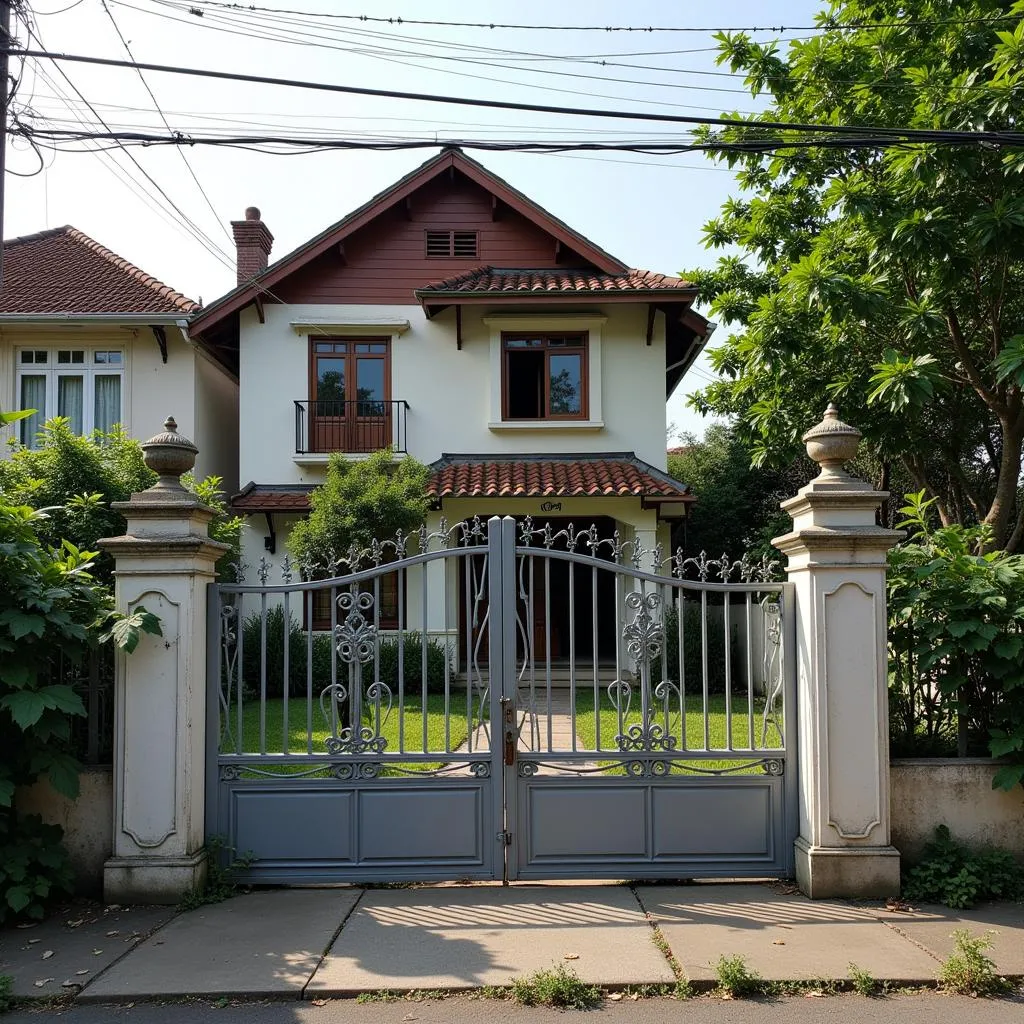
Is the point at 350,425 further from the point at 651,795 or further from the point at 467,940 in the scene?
the point at 467,940

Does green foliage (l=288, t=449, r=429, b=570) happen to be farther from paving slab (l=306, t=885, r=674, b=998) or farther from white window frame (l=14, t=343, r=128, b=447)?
paving slab (l=306, t=885, r=674, b=998)

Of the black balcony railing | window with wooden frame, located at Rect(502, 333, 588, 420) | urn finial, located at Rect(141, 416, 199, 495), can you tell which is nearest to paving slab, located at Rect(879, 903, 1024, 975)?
urn finial, located at Rect(141, 416, 199, 495)

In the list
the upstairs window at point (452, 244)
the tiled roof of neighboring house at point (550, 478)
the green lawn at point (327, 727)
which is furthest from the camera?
the upstairs window at point (452, 244)

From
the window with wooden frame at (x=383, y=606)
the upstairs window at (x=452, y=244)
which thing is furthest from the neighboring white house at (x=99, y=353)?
the upstairs window at (x=452, y=244)

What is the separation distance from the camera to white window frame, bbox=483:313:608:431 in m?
15.9

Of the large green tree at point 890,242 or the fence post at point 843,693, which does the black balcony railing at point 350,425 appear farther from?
the fence post at point 843,693

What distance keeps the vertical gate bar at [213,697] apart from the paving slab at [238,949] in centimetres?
60

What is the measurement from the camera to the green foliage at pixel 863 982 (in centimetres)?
442

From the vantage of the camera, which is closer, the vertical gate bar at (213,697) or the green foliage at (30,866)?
the green foliage at (30,866)

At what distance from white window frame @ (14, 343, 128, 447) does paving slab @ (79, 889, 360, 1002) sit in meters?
12.2

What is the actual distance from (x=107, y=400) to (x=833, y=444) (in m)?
13.7

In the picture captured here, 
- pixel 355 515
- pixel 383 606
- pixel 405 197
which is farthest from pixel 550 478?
pixel 405 197

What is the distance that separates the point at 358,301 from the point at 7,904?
42.0ft

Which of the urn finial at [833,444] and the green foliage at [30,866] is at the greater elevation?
the urn finial at [833,444]
